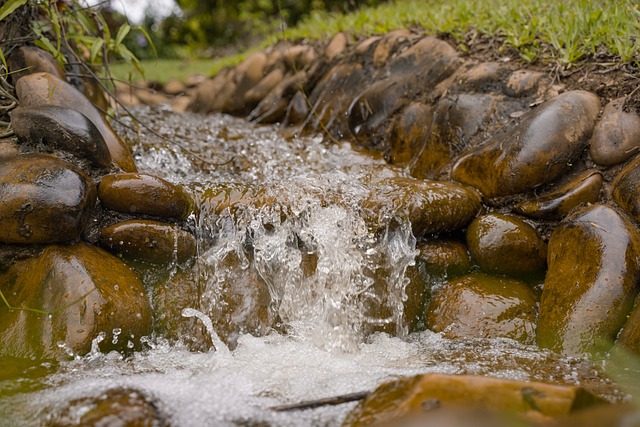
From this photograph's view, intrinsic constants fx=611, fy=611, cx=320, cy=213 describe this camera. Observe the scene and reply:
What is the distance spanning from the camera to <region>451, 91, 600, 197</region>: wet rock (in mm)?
2996

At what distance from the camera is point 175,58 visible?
41.7 feet

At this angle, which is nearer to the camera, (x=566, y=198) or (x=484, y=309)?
(x=484, y=309)

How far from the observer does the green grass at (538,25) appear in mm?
3342

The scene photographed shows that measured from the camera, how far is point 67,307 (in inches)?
96.3

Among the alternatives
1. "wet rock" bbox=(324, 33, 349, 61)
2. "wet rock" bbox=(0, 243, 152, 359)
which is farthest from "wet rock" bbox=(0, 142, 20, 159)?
"wet rock" bbox=(324, 33, 349, 61)

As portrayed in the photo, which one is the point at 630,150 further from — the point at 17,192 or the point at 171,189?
the point at 17,192

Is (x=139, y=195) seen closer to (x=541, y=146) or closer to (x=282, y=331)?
(x=282, y=331)

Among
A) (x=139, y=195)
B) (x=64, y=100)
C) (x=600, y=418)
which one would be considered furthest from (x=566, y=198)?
(x=64, y=100)

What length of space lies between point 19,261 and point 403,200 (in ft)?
5.78

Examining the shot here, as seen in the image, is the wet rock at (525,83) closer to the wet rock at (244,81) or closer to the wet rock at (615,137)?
the wet rock at (615,137)

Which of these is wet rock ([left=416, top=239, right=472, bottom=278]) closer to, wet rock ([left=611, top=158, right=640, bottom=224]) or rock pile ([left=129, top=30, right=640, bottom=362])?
rock pile ([left=129, top=30, right=640, bottom=362])

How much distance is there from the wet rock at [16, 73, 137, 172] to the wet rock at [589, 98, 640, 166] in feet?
7.77

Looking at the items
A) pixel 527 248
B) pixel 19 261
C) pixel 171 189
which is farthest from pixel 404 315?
pixel 19 261

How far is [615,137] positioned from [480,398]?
69.9 inches
